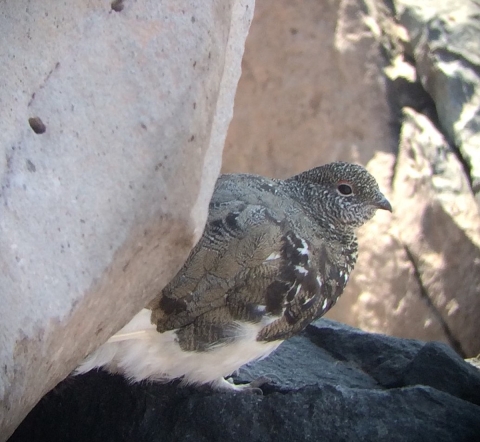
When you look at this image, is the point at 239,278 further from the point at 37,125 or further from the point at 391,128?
the point at 391,128

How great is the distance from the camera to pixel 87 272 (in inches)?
62.9

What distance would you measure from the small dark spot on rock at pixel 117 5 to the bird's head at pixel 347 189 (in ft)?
4.55

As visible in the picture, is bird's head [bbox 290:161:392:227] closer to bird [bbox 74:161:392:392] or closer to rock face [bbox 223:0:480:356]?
bird [bbox 74:161:392:392]

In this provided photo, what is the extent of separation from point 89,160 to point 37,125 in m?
0.15

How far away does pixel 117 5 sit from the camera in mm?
1731

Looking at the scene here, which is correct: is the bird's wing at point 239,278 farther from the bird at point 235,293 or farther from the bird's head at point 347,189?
the bird's head at point 347,189

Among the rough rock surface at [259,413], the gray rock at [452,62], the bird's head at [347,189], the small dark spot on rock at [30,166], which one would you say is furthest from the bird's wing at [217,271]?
the gray rock at [452,62]

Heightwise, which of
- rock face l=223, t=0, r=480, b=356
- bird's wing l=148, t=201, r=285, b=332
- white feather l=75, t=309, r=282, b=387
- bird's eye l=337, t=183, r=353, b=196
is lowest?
rock face l=223, t=0, r=480, b=356

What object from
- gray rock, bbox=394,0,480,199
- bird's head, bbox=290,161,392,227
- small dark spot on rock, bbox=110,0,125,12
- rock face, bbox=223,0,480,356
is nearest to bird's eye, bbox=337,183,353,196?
bird's head, bbox=290,161,392,227

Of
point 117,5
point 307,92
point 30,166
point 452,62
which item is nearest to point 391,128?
point 452,62

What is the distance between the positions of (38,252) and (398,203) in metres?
4.04

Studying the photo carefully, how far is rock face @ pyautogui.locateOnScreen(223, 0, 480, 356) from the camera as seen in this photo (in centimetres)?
513

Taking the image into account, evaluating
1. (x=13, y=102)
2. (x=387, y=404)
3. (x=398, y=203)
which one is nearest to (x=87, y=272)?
(x=13, y=102)

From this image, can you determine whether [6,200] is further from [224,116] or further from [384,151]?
[384,151]
